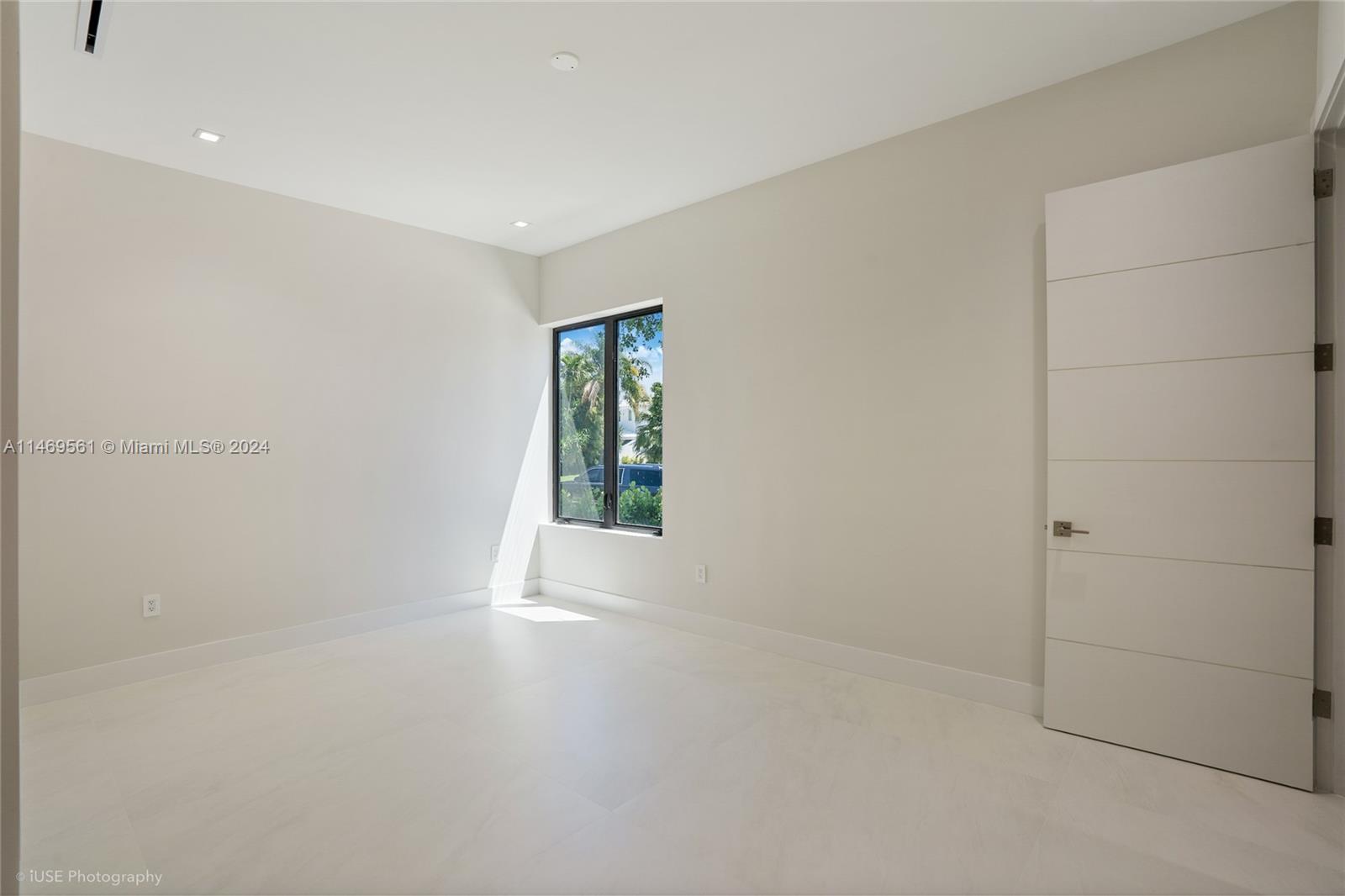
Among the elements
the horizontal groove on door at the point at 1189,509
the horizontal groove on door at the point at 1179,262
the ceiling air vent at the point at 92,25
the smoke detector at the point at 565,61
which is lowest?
the horizontal groove on door at the point at 1189,509

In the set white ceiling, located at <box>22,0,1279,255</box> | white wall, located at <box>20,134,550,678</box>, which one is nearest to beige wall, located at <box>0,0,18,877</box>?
white ceiling, located at <box>22,0,1279,255</box>

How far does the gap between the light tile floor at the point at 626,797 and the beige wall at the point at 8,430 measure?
3.06ft

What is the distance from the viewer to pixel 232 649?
3.79m

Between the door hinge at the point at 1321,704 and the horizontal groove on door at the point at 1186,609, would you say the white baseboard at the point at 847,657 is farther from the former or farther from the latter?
the door hinge at the point at 1321,704

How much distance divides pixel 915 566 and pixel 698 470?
5.07ft

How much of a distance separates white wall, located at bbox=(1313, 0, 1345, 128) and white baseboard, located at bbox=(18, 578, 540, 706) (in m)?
5.21

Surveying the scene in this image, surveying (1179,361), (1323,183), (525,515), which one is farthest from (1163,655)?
(525,515)

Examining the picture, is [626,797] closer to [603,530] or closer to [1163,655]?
[1163,655]

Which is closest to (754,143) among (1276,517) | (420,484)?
(1276,517)

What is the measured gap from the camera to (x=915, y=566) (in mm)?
3303

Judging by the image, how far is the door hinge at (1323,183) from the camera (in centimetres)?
229

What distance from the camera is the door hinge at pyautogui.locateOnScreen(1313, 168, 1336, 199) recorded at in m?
2.29

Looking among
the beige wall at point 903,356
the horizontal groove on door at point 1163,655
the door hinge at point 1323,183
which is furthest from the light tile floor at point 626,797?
the door hinge at point 1323,183

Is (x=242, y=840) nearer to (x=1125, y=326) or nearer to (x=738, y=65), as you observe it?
(x=738, y=65)
